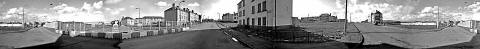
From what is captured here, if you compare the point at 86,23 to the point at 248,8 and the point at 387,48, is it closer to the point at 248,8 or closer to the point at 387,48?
the point at 387,48

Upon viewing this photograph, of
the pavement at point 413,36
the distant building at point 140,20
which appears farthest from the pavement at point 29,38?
the pavement at point 413,36

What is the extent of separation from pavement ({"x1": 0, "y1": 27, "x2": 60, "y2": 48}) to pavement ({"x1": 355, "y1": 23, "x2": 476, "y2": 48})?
21.8ft

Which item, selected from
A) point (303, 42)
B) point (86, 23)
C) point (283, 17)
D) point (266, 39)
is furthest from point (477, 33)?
point (86, 23)

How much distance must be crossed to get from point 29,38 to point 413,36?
8861mm

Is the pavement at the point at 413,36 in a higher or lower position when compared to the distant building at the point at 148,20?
lower

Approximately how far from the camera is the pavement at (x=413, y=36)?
21.6ft

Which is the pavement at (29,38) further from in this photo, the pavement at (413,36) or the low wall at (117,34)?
the pavement at (413,36)

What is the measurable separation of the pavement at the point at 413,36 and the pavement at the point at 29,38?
21.8ft

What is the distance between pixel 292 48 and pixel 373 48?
1.85 metres

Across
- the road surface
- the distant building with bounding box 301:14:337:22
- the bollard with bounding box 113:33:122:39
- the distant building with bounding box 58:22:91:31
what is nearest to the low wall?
the bollard with bounding box 113:33:122:39

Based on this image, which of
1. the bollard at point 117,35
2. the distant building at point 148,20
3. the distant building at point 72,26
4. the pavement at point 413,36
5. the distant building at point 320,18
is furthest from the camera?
the distant building at point 320,18

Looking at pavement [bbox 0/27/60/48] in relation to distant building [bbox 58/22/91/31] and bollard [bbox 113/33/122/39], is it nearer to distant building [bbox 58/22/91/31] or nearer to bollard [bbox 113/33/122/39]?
distant building [bbox 58/22/91/31]

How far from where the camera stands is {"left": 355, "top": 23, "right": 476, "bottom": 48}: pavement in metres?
6.57

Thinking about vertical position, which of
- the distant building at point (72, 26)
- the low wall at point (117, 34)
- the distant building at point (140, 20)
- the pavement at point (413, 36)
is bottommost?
the pavement at point (413, 36)
